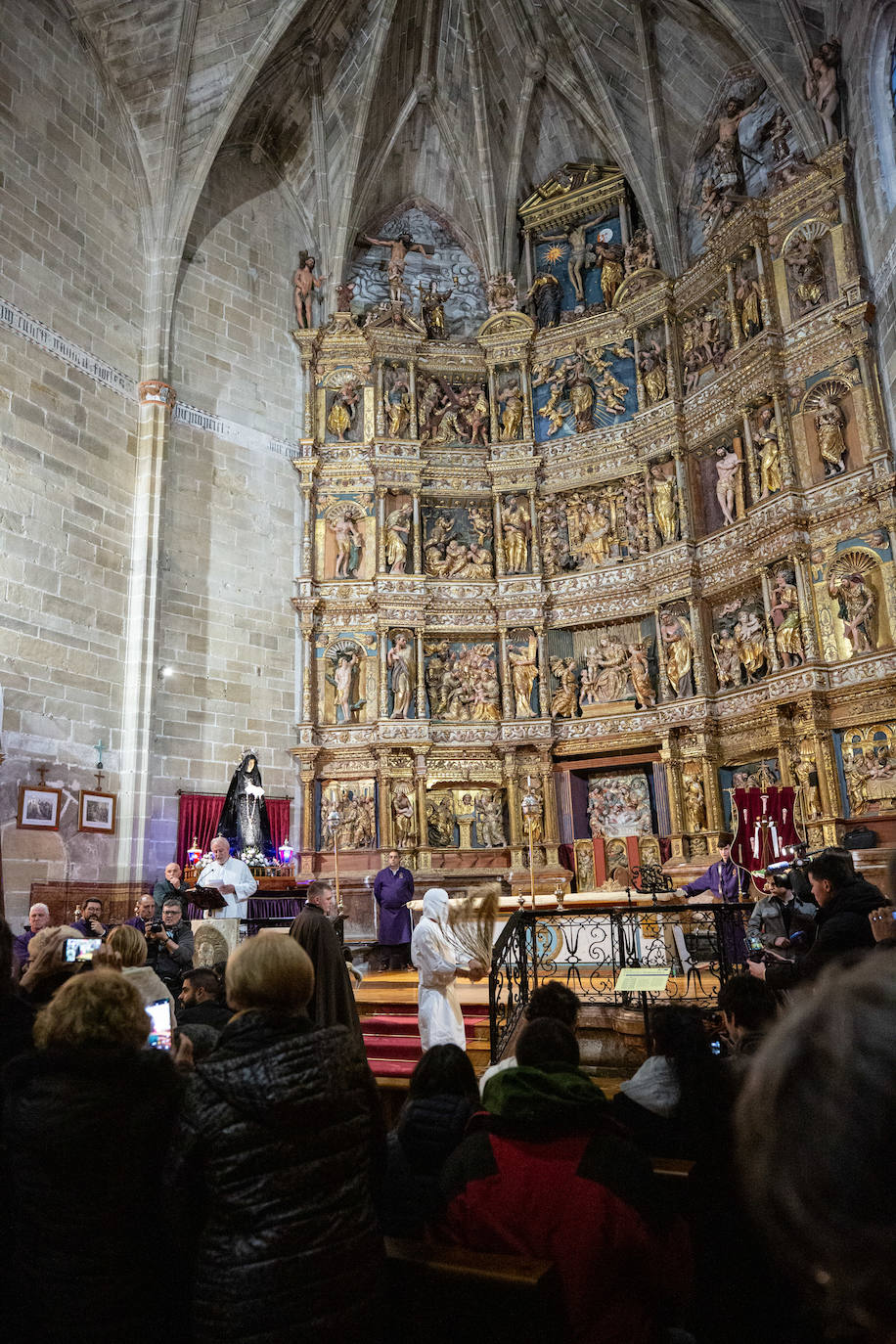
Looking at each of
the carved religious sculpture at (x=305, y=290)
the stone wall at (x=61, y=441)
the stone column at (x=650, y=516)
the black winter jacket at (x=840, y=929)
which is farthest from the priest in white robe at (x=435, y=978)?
the carved religious sculpture at (x=305, y=290)

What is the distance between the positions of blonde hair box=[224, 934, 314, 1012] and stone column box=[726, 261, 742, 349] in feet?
53.5

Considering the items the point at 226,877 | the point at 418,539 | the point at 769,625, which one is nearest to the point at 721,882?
the point at 769,625

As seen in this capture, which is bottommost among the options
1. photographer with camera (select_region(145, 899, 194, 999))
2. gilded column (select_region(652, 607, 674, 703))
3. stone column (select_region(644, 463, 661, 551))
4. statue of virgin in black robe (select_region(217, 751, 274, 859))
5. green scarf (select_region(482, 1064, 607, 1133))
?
green scarf (select_region(482, 1064, 607, 1133))

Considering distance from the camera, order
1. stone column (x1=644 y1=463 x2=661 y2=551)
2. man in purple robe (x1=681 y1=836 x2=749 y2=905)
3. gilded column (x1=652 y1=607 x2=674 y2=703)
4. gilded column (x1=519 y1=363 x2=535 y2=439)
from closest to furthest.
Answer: man in purple robe (x1=681 y1=836 x2=749 y2=905) → gilded column (x1=652 y1=607 x2=674 y2=703) → stone column (x1=644 y1=463 x2=661 y2=551) → gilded column (x1=519 y1=363 x2=535 y2=439)

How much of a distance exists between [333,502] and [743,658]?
8.40m

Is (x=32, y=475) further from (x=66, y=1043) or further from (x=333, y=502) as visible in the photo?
(x=66, y=1043)

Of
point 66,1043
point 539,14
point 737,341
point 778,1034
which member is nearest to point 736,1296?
point 66,1043

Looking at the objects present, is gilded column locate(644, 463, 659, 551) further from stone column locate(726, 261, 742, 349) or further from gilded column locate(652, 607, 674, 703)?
stone column locate(726, 261, 742, 349)

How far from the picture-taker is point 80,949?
5699 mm

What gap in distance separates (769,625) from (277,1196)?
47.8ft

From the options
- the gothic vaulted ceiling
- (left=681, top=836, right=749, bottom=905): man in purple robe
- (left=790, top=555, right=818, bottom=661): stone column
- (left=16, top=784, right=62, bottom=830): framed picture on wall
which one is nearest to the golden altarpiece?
(left=790, top=555, right=818, bottom=661): stone column

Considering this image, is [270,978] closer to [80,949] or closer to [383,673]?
[80,949]

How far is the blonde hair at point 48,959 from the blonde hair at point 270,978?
2.04 m

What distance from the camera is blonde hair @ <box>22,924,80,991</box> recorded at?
4.59m
